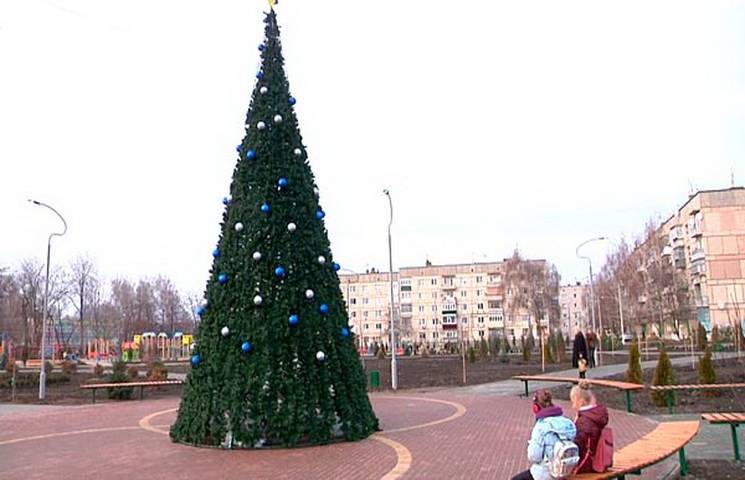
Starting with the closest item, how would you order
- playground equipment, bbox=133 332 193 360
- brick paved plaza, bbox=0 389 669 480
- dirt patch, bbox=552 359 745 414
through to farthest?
brick paved plaza, bbox=0 389 669 480 → dirt patch, bbox=552 359 745 414 → playground equipment, bbox=133 332 193 360

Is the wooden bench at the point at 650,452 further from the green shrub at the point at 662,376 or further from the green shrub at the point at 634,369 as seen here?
the green shrub at the point at 634,369

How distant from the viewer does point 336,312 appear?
1130 cm

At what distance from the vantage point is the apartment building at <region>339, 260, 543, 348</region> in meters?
100

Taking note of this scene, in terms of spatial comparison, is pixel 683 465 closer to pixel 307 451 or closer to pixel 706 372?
pixel 307 451

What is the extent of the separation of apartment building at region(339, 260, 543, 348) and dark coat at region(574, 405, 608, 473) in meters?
93.1

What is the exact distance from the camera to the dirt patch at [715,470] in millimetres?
7617

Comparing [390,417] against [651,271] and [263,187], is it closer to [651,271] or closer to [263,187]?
[263,187]

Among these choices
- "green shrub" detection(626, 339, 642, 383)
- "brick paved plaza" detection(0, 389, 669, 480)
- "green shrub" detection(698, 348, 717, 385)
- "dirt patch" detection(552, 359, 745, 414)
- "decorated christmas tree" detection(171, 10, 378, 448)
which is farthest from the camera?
"green shrub" detection(626, 339, 642, 383)

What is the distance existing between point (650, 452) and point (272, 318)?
239 inches

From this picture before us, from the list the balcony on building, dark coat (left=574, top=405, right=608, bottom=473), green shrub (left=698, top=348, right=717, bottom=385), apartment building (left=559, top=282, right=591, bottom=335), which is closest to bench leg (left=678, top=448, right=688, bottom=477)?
dark coat (left=574, top=405, right=608, bottom=473)

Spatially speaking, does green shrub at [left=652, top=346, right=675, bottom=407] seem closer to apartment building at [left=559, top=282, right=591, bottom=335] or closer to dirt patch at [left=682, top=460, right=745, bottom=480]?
dirt patch at [left=682, top=460, right=745, bottom=480]

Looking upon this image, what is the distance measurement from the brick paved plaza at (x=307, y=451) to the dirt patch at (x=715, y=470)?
391 millimetres

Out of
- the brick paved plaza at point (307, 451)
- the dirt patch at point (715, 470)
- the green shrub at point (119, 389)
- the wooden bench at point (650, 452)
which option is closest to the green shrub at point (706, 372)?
the brick paved plaza at point (307, 451)

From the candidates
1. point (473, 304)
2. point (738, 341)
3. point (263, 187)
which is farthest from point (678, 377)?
point (473, 304)
